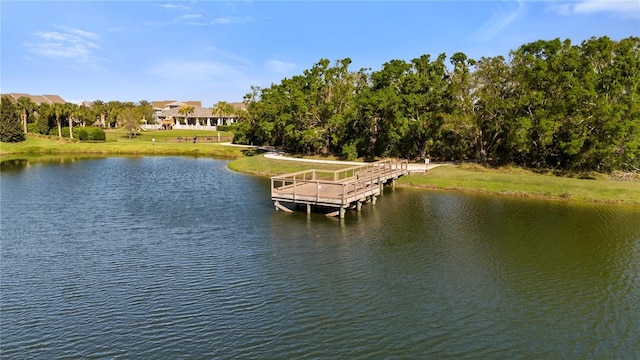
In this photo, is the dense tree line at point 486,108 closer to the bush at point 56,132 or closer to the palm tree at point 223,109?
the bush at point 56,132

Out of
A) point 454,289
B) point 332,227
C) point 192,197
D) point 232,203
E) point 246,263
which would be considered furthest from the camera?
point 192,197

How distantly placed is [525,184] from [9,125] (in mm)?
91963

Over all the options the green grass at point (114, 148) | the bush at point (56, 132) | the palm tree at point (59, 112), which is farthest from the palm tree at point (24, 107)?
the green grass at point (114, 148)

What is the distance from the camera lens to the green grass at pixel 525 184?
38062mm

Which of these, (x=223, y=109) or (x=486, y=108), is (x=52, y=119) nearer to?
(x=223, y=109)

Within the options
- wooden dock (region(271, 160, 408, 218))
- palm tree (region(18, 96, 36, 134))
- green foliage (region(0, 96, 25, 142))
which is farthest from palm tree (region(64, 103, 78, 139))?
wooden dock (region(271, 160, 408, 218))

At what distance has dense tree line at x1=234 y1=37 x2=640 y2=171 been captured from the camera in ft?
140

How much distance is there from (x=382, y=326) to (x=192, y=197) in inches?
1121

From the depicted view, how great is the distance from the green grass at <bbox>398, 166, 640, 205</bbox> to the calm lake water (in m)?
3.01

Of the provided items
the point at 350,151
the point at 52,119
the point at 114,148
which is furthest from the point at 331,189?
the point at 52,119

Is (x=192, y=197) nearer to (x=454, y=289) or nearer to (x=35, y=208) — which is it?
(x=35, y=208)

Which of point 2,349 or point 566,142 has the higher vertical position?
point 566,142

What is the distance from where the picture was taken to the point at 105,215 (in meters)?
32.6

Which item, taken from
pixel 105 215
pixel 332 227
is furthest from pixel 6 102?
pixel 332 227
